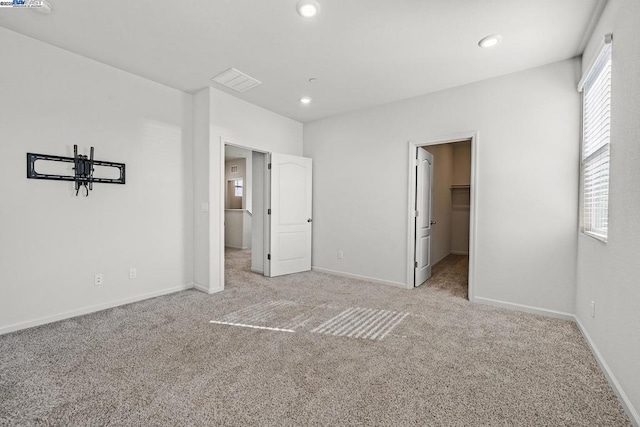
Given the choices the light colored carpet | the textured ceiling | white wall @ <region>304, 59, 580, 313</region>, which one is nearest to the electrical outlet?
the light colored carpet

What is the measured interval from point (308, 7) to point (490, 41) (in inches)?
66.7

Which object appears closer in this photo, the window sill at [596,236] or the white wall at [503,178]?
the window sill at [596,236]

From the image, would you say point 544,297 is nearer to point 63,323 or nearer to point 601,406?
point 601,406

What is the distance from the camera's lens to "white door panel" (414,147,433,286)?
4.05 metres

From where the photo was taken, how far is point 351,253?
461 centimetres

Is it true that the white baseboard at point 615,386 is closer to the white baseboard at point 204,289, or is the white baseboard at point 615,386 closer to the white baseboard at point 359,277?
the white baseboard at point 359,277

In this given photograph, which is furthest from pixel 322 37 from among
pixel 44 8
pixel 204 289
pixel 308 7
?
pixel 204 289

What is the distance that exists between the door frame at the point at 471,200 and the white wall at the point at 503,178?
0.18 ft

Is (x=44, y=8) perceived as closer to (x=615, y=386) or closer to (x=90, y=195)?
(x=90, y=195)

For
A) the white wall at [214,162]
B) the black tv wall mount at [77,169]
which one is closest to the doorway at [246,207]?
the white wall at [214,162]

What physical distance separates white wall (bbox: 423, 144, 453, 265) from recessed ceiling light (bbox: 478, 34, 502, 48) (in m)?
2.68

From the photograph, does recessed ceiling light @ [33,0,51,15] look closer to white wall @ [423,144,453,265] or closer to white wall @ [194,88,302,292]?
white wall @ [194,88,302,292]

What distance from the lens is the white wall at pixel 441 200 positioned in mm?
5551

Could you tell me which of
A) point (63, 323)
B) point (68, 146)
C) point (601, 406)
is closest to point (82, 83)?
point (68, 146)
